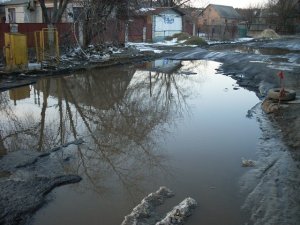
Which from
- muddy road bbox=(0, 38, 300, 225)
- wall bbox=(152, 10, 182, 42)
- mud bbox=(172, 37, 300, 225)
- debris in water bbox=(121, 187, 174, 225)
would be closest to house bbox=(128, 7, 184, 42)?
wall bbox=(152, 10, 182, 42)

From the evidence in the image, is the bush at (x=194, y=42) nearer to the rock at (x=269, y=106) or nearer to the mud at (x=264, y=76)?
the mud at (x=264, y=76)

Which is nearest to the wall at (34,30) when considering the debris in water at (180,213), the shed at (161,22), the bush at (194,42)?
the shed at (161,22)

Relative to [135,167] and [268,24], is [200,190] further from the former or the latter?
[268,24]

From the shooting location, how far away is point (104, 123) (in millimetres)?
10406

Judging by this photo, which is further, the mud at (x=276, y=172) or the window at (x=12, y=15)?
the window at (x=12, y=15)

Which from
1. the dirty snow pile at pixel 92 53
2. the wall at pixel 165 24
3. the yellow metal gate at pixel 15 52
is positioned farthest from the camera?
the wall at pixel 165 24

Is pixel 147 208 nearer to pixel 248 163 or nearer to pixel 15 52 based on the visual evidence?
pixel 248 163

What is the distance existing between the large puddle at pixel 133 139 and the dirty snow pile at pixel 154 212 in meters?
0.13

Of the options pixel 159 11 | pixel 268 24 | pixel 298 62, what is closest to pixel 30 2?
pixel 159 11

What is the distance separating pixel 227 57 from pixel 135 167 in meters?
19.8

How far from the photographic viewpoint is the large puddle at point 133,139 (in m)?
6.02

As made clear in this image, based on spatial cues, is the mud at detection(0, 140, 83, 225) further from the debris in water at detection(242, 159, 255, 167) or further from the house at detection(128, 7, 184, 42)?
the house at detection(128, 7, 184, 42)

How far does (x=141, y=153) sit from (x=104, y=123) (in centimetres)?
244

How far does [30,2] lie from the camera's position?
3453 cm
